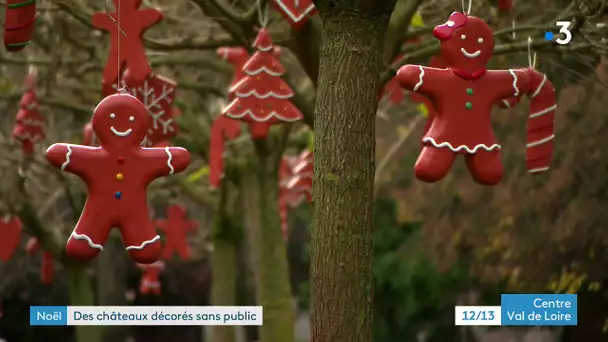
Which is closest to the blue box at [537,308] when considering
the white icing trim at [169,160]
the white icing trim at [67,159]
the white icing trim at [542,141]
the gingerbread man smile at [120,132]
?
the white icing trim at [542,141]

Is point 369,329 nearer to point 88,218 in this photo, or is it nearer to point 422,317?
point 88,218

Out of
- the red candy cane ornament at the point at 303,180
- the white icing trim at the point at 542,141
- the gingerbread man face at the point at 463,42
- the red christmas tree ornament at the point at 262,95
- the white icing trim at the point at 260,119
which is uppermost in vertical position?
the red candy cane ornament at the point at 303,180

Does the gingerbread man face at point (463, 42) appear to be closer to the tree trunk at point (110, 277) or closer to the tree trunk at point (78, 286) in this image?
the tree trunk at point (78, 286)

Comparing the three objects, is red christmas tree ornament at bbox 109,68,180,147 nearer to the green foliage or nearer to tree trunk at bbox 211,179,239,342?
tree trunk at bbox 211,179,239,342

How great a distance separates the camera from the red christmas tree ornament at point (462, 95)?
3.01 m

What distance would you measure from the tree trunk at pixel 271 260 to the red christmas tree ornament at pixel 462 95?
364 centimetres

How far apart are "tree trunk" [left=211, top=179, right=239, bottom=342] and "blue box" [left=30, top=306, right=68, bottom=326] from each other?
1.62 metres

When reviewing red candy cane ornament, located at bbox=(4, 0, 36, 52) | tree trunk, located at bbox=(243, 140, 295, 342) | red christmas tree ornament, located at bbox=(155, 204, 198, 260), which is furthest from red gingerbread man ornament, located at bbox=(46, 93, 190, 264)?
red christmas tree ornament, located at bbox=(155, 204, 198, 260)

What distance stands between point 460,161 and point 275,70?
4395 mm

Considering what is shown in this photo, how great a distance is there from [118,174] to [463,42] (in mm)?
1199

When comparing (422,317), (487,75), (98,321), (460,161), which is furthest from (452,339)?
(487,75)

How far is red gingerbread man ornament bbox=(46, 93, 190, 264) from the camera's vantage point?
2.88 metres

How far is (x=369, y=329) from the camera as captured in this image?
2592 millimetres

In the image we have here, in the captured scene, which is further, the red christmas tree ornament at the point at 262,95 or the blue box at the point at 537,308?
the blue box at the point at 537,308
